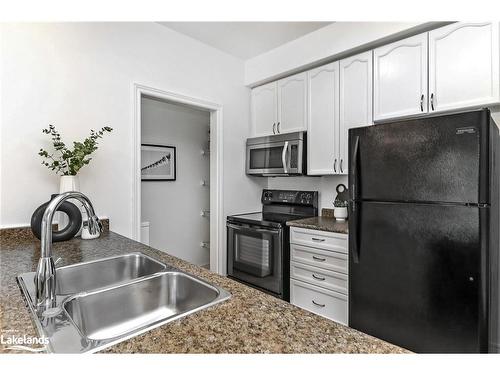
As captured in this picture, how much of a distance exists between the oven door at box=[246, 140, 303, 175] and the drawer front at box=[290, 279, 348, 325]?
105 centimetres

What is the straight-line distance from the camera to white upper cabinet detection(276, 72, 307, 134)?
273 centimetres

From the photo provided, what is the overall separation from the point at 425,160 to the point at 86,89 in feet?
7.19

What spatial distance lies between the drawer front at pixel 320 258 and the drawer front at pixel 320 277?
4 centimetres

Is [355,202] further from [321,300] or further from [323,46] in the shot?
[323,46]

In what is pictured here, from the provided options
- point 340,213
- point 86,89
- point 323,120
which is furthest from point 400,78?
point 86,89

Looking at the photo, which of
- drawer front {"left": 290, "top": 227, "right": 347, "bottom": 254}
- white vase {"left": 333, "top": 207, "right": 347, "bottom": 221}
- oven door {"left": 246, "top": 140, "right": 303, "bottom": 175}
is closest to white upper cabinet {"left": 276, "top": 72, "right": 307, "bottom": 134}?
oven door {"left": 246, "top": 140, "right": 303, "bottom": 175}

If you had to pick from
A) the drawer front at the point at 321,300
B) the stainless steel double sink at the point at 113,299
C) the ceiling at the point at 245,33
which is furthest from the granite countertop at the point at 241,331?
the ceiling at the point at 245,33

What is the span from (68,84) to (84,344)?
1853 mm

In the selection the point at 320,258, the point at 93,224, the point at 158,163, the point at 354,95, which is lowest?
the point at 320,258

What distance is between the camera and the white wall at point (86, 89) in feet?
5.52

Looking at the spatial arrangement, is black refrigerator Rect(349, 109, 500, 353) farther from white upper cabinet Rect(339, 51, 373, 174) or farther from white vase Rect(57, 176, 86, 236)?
white vase Rect(57, 176, 86, 236)

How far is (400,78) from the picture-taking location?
211cm

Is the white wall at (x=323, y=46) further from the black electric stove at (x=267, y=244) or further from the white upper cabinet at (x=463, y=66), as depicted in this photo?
the black electric stove at (x=267, y=244)
